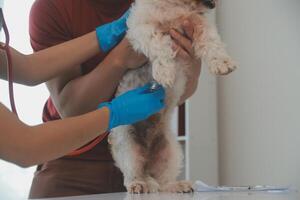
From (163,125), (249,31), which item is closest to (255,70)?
(249,31)

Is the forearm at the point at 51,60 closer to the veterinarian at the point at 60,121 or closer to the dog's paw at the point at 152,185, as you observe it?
the veterinarian at the point at 60,121

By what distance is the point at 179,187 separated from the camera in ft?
4.25

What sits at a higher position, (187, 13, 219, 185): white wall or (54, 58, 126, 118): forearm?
(54, 58, 126, 118): forearm

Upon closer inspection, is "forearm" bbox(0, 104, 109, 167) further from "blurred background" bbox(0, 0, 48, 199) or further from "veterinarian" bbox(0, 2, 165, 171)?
"blurred background" bbox(0, 0, 48, 199)

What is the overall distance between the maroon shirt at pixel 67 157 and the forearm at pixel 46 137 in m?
0.43

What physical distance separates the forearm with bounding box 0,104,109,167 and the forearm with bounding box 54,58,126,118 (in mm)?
328

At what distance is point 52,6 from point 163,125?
0.54 metres

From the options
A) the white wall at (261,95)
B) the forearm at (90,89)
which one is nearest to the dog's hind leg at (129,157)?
the forearm at (90,89)

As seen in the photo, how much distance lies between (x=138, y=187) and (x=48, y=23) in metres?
0.61

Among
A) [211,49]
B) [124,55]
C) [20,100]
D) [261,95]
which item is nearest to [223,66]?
[211,49]

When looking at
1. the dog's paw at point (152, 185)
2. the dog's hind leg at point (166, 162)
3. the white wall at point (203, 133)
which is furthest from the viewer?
the white wall at point (203, 133)

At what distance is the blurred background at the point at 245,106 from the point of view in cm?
Answer: 182

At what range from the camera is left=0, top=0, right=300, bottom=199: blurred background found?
5.96 ft

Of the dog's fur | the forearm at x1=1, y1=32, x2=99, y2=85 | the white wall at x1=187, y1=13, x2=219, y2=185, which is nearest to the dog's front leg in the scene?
the dog's fur
